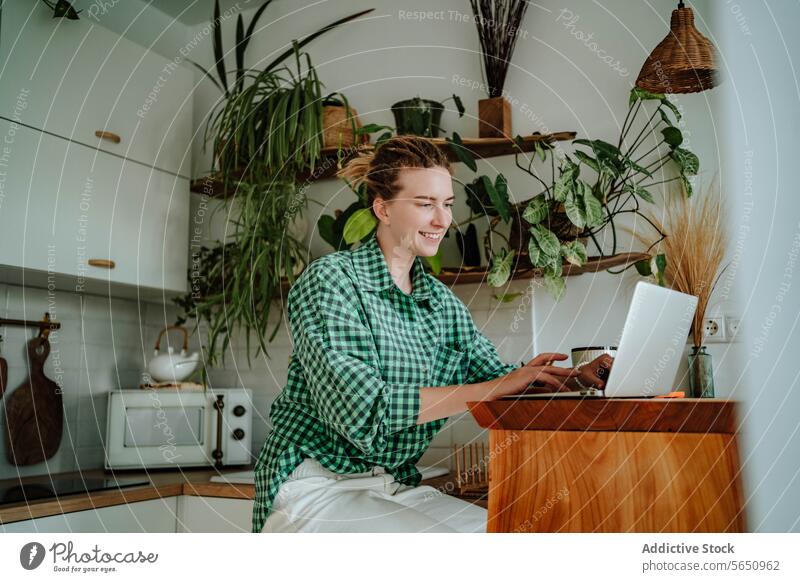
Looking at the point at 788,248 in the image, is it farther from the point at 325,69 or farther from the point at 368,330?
the point at 325,69

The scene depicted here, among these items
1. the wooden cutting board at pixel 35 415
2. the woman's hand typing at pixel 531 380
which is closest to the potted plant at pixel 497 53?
the woman's hand typing at pixel 531 380

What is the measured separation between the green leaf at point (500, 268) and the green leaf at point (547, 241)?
70 mm

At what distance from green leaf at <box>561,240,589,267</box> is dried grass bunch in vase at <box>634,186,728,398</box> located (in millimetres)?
149

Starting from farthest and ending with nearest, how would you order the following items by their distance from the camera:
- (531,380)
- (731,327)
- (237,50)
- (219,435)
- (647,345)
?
1. (237,50)
2. (219,435)
3. (731,327)
4. (531,380)
5. (647,345)

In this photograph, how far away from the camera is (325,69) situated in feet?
5.79

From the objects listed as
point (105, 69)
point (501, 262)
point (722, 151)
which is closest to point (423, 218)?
point (501, 262)

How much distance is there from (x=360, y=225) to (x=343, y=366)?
19.4 inches

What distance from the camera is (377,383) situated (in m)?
0.97

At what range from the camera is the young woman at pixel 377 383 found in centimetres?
99

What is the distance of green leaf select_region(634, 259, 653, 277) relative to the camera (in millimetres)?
1332

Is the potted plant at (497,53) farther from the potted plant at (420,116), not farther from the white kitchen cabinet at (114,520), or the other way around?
the white kitchen cabinet at (114,520)

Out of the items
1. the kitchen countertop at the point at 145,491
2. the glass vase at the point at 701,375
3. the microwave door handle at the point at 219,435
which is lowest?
the kitchen countertop at the point at 145,491

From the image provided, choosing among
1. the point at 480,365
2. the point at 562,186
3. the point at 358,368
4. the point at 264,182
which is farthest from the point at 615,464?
the point at 264,182

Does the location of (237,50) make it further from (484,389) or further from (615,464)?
(615,464)
